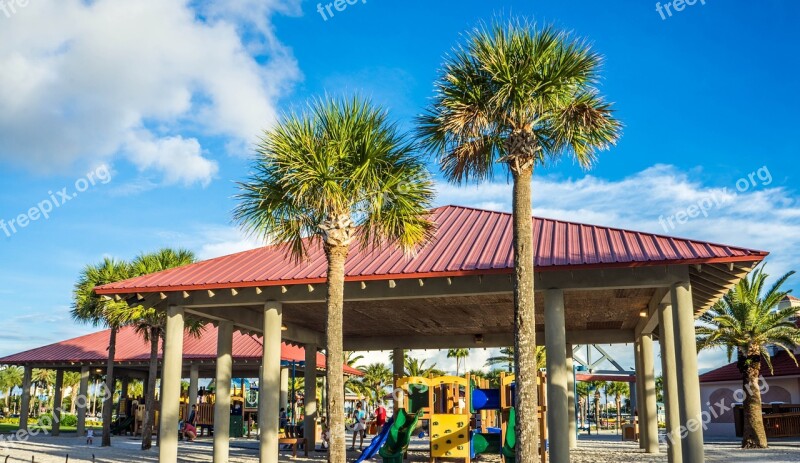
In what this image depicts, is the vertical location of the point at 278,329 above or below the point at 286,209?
below

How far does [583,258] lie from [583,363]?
39.2 metres

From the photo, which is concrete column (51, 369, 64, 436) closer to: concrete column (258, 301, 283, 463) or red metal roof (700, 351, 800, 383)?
concrete column (258, 301, 283, 463)

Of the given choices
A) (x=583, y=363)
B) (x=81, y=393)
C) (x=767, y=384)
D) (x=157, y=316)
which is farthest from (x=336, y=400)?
(x=583, y=363)

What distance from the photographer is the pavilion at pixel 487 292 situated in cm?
1573

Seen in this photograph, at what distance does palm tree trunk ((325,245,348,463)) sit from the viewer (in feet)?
40.3

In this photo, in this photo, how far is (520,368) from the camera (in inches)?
494

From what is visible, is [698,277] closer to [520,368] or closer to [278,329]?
[520,368]

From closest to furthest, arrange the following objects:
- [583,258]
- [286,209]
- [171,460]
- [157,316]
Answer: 1. [286,209]
2. [583,258]
3. [171,460]
4. [157,316]

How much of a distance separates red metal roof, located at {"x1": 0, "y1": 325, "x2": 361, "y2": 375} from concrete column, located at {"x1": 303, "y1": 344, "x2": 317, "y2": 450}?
5982 mm

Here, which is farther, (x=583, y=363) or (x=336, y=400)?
(x=583, y=363)

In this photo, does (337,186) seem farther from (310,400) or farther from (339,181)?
(310,400)

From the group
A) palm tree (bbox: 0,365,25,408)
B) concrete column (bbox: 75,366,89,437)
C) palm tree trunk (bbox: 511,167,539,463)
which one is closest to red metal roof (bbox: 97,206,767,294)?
palm tree trunk (bbox: 511,167,539,463)

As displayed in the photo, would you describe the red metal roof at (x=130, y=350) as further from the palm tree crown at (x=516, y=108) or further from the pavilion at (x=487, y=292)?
the palm tree crown at (x=516, y=108)

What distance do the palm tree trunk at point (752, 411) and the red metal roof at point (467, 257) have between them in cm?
1487
